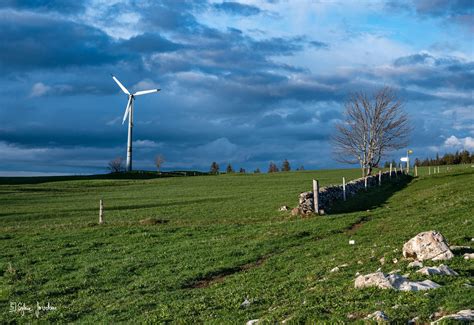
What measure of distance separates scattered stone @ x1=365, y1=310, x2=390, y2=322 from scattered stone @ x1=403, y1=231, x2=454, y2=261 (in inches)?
205

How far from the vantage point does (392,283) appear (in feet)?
34.5

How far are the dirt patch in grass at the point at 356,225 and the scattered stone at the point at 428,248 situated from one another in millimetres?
9597

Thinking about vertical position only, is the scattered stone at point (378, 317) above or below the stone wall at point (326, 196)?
below

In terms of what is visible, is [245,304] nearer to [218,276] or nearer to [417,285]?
[417,285]

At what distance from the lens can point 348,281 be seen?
39.8 feet

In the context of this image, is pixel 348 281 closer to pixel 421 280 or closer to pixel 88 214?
pixel 421 280

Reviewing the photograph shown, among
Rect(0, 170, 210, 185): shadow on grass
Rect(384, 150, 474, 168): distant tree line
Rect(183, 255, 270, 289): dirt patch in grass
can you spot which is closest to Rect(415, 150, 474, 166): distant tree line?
Rect(384, 150, 474, 168): distant tree line

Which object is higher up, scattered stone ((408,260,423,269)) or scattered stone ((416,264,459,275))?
scattered stone ((416,264,459,275))

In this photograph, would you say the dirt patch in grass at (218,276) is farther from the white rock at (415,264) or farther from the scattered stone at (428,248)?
the white rock at (415,264)

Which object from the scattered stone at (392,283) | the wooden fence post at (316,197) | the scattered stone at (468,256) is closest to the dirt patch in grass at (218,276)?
the scattered stone at (392,283)

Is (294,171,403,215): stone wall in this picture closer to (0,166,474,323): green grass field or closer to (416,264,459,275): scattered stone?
(0,166,474,323): green grass field

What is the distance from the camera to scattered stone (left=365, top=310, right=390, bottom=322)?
837 cm

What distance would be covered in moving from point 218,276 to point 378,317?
949 centimetres

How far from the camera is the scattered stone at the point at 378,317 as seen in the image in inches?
329
